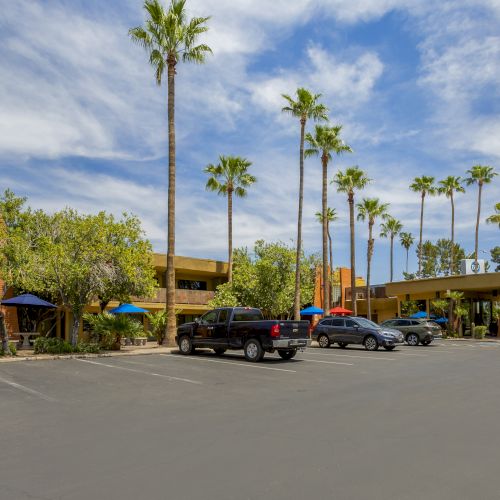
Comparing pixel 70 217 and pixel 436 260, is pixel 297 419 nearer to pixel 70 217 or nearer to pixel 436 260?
pixel 70 217

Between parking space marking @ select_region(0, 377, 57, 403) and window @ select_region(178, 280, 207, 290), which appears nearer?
parking space marking @ select_region(0, 377, 57, 403)

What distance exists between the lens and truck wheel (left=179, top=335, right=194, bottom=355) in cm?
2145

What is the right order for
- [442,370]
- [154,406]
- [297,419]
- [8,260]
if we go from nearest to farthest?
[297,419], [154,406], [442,370], [8,260]

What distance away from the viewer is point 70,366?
55.3 feet

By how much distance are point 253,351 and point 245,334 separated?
2.48ft

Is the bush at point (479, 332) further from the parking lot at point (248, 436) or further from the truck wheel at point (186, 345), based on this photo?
the parking lot at point (248, 436)

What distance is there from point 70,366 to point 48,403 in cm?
675

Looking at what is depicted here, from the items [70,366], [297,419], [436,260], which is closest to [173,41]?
[70,366]

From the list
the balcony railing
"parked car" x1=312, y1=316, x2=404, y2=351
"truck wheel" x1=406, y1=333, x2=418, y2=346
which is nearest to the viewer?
"parked car" x1=312, y1=316, x2=404, y2=351

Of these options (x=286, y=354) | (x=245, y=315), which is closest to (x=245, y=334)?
(x=245, y=315)

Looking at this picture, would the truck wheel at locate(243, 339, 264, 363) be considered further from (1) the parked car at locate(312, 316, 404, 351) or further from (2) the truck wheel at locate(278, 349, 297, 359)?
(1) the parked car at locate(312, 316, 404, 351)

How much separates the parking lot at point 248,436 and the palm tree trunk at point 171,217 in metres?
10.9

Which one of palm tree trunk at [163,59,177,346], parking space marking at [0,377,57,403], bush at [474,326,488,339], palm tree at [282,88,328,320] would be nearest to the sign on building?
bush at [474,326,488,339]

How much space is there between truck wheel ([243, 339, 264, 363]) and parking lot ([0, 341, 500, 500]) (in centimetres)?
378
